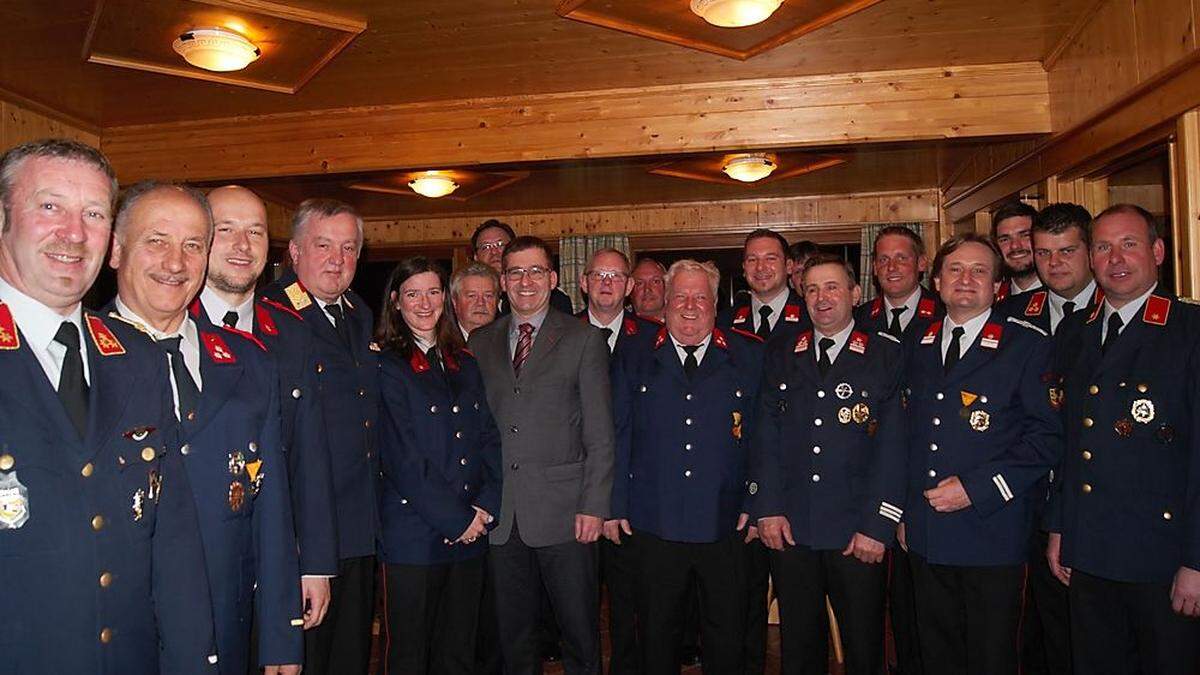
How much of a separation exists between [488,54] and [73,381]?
3.52 m

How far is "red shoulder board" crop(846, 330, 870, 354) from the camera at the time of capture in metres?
3.10

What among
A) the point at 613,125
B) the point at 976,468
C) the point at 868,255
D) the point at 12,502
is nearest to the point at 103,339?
the point at 12,502

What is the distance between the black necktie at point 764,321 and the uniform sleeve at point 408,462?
1.98 meters

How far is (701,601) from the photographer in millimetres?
3195

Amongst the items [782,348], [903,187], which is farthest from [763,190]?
[782,348]

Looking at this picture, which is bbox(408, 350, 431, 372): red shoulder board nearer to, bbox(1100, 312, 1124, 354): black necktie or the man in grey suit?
the man in grey suit

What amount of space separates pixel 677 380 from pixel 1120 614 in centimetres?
171

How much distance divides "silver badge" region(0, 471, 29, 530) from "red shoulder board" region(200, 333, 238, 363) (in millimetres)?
588

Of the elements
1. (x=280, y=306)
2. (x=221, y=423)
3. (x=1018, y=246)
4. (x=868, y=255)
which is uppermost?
(x=868, y=255)

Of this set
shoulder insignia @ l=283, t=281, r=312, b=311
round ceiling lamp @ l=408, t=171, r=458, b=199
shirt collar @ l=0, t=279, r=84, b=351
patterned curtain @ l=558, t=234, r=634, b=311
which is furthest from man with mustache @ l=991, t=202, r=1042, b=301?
patterned curtain @ l=558, t=234, r=634, b=311

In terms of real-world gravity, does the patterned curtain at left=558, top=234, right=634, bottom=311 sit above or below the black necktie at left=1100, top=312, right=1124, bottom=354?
above

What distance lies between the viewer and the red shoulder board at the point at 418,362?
2963 millimetres

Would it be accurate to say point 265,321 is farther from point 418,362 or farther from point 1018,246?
point 1018,246

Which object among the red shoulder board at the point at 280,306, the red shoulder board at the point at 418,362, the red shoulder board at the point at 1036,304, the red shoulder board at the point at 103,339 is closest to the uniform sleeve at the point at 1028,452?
the red shoulder board at the point at 1036,304
